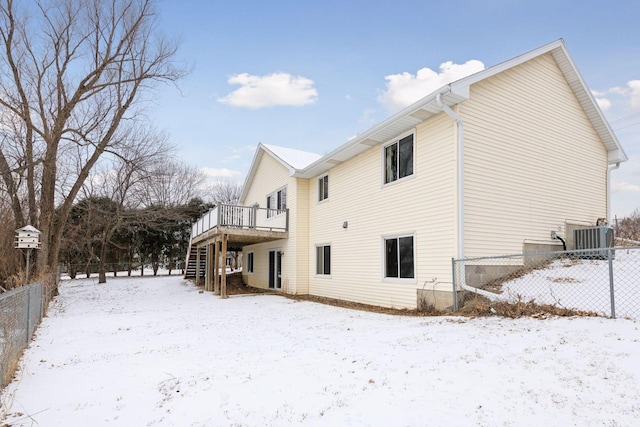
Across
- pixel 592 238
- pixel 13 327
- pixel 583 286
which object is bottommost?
pixel 13 327

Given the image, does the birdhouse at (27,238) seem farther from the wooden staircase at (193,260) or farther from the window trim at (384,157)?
the window trim at (384,157)

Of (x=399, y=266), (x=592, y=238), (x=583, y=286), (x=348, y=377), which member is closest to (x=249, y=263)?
(x=399, y=266)

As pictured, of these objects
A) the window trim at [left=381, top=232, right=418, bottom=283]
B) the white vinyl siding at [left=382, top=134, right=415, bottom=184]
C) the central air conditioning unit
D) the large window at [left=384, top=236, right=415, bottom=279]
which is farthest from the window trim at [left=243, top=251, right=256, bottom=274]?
the central air conditioning unit

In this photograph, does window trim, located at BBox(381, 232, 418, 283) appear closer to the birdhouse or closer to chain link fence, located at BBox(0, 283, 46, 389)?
chain link fence, located at BBox(0, 283, 46, 389)

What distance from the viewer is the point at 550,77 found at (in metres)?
10.3

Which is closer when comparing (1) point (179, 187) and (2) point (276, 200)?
(2) point (276, 200)

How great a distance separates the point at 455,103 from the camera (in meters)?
8.35

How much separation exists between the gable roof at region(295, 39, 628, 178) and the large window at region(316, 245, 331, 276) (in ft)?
9.36

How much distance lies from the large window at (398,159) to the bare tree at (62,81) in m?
10.9

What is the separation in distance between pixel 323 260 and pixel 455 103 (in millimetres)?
7258

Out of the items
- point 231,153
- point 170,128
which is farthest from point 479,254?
point 231,153

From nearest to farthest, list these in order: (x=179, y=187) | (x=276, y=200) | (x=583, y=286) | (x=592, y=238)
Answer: (x=583, y=286) → (x=592, y=238) → (x=276, y=200) → (x=179, y=187)

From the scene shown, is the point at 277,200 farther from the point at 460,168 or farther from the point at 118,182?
the point at 118,182

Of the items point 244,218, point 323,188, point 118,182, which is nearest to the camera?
point 323,188
